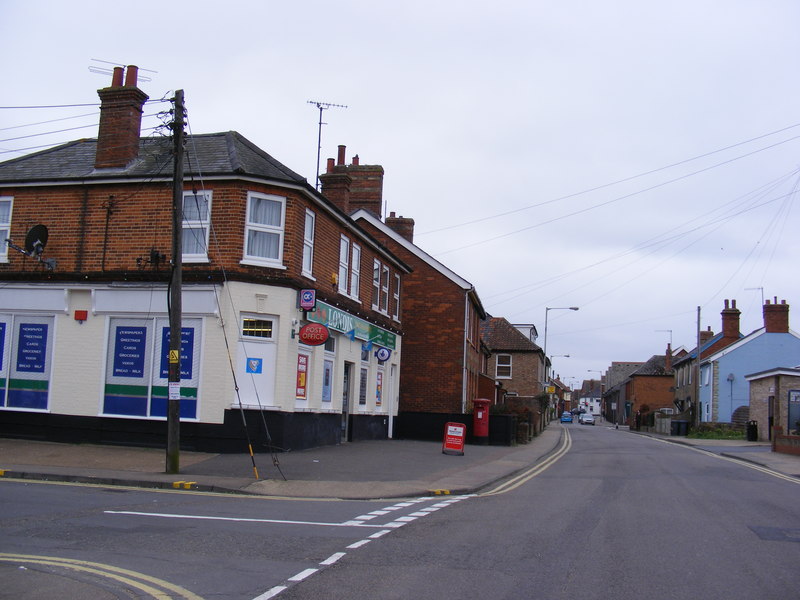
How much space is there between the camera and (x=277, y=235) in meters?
19.8

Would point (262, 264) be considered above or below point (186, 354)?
above

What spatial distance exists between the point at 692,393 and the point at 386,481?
48.8 m

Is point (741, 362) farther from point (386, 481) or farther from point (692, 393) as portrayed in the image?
point (386, 481)

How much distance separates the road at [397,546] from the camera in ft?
23.4

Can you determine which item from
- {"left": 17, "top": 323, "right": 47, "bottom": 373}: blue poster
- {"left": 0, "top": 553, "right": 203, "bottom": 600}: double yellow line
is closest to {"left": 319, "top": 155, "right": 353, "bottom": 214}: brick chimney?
{"left": 17, "top": 323, "right": 47, "bottom": 373}: blue poster

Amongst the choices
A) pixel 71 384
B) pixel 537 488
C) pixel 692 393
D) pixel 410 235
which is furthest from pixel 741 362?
pixel 71 384

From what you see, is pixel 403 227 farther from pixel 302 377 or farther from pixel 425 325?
pixel 302 377

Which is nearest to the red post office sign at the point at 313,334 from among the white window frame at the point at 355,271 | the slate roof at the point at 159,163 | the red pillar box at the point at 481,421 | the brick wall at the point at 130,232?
the brick wall at the point at 130,232

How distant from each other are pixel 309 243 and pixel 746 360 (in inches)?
1587

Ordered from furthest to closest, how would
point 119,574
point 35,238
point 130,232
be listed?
1. point 35,238
2. point 130,232
3. point 119,574

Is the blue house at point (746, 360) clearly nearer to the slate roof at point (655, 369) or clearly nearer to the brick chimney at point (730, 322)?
the brick chimney at point (730, 322)

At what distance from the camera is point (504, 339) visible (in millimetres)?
62406

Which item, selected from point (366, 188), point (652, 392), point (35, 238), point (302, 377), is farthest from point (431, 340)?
point (652, 392)

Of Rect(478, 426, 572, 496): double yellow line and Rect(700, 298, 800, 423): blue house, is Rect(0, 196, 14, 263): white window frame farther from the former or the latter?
Rect(700, 298, 800, 423): blue house
